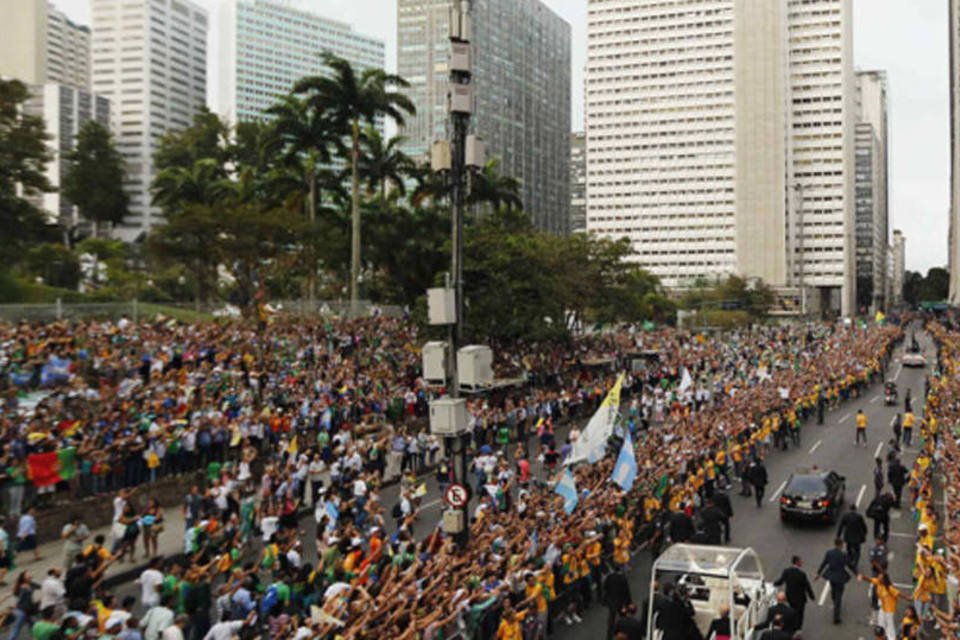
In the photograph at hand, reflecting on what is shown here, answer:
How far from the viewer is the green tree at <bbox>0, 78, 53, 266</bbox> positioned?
3350cm

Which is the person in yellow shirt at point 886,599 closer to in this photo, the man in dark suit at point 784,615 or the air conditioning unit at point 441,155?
the man in dark suit at point 784,615

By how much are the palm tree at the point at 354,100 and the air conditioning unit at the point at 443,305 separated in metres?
→ 32.7

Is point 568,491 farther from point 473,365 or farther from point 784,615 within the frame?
point 784,615

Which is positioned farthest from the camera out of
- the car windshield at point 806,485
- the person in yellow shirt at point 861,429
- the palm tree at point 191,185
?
the palm tree at point 191,185

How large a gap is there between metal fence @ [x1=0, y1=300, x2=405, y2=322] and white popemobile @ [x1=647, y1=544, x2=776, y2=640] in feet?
68.4

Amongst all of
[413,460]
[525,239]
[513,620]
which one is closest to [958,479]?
[513,620]

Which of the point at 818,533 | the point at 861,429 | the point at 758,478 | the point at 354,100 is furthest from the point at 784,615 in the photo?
the point at 354,100

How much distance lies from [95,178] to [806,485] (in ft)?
316

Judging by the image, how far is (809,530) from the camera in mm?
19422

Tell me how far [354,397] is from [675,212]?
136 m

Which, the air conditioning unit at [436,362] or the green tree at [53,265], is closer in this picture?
the air conditioning unit at [436,362]

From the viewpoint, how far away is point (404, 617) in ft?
34.5

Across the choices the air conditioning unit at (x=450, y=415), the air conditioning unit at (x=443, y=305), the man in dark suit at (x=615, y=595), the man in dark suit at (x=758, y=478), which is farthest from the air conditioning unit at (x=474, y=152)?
the man in dark suit at (x=758, y=478)

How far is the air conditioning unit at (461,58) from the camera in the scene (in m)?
12.0
